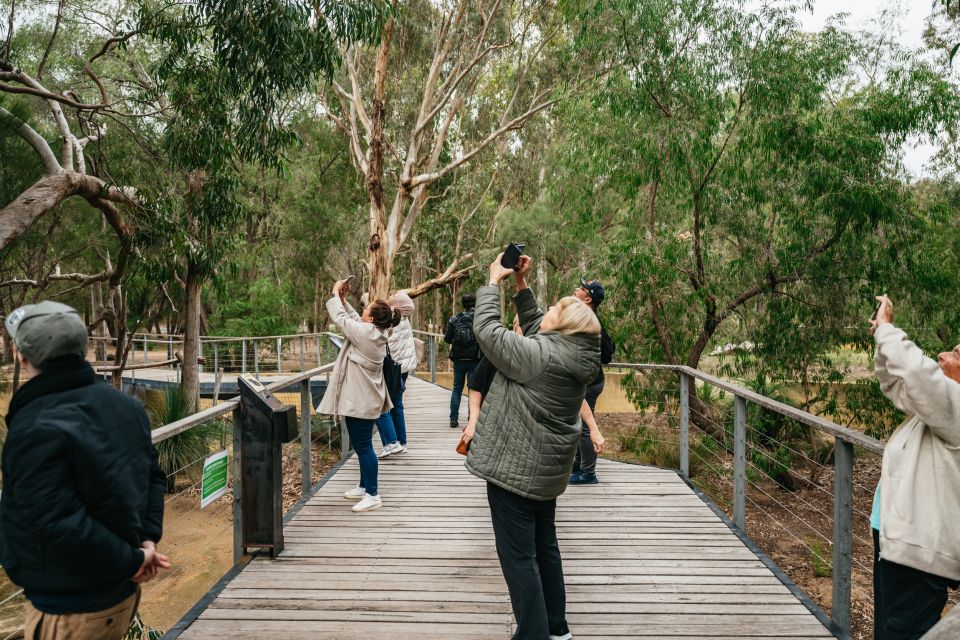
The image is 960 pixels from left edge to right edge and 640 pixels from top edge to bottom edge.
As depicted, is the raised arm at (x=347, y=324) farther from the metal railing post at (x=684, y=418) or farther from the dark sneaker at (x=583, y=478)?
the metal railing post at (x=684, y=418)

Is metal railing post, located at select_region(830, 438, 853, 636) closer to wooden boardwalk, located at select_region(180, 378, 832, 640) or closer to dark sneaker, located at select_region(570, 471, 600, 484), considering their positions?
wooden boardwalk, located at select_region(180, 378, 832, 640)

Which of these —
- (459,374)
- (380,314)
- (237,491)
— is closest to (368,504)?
(237,491)

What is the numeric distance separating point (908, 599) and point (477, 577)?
2.21 m

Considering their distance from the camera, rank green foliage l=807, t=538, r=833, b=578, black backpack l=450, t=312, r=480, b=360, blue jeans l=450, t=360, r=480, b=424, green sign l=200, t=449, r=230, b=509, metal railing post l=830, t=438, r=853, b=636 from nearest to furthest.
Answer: metal railing post l=830, t=438, r=853, b=636 < green sign l=200, t=449, r=230, b=509 < black backpack l=450, t=312, r=480, b=360 < blue jeans l=450, t=360, r=480, b=424 < green foliage l=807, t=538, r=833, b=578

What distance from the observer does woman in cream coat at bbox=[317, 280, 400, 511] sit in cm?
505

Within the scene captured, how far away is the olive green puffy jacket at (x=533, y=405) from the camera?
9.52 feet

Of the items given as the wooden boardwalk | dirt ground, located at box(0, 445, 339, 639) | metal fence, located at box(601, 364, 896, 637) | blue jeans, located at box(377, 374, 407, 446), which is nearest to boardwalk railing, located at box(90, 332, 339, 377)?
dirt ground, located at box(0, 445, 339, 639)

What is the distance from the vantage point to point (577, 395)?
3014 mm

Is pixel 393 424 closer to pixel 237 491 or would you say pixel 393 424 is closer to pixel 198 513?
pixel 237 491

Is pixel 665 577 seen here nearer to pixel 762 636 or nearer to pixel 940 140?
pixel 762 636

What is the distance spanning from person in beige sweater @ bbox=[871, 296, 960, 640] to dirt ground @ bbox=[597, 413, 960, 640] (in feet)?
18.2

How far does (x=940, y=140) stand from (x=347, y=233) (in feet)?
63.3

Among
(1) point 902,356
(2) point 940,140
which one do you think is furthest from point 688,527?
(2) point 940,140

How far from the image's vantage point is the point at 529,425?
9.66 feet
